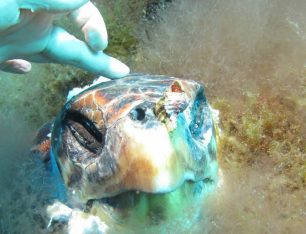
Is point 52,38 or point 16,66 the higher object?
point 52,38

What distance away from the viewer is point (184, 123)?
1.50 meters

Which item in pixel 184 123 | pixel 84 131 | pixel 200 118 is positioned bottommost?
pixel 84 131

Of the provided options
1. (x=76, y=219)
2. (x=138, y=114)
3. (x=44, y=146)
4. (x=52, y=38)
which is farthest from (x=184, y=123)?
(x=44, y=146)

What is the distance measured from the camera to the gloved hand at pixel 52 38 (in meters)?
1.31

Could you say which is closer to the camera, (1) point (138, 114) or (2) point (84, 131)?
(1) point (138, 114)

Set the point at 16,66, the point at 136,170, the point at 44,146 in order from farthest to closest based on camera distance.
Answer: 1. the point at 44,146
2. the point at 16,66
3. the point at 136,170

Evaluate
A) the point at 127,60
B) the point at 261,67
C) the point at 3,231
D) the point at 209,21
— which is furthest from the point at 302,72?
the point at 3,231

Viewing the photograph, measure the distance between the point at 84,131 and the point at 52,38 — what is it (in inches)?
13.7

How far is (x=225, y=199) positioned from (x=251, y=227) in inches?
5.6

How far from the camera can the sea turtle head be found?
136 cm

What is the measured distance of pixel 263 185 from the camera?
1.85 meters

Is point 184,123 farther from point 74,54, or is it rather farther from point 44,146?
point 44,146

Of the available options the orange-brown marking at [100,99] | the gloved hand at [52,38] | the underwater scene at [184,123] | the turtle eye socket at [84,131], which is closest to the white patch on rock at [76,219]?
the underwater scene at [184,123]

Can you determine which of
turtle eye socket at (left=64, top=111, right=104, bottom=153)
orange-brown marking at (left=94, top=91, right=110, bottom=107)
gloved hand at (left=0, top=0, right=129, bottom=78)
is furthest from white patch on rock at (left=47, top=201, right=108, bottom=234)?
gloved hand at (left=0, top=0, right=129, bottom=78)
